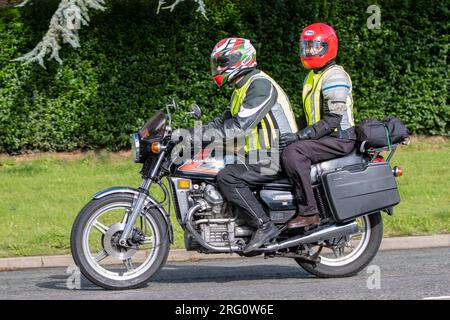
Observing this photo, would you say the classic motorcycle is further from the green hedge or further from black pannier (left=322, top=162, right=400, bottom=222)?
the green hedge

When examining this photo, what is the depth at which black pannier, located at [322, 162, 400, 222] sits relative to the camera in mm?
8125

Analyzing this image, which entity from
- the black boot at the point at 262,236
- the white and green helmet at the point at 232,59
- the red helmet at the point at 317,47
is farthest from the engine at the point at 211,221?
the red helmet at the point at 317,47

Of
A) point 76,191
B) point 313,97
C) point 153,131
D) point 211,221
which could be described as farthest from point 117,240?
point 76,191

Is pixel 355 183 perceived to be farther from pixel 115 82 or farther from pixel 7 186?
pixel 115 82

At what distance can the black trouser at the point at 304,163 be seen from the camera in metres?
7.98

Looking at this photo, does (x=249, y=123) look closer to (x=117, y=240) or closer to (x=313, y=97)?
(x=313, y=97)

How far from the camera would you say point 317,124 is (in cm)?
809

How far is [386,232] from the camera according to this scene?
1095 cm

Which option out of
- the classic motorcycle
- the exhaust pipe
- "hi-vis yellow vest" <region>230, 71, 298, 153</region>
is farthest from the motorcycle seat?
the exhaust pipe

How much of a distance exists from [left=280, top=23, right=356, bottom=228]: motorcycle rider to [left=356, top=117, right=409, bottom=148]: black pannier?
4.6 inches

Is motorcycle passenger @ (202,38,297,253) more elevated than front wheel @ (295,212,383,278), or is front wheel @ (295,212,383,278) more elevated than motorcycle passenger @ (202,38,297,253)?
motorcycle passenger @ (202,38,297,253)

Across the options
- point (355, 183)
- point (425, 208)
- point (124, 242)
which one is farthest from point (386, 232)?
point (124, 242)

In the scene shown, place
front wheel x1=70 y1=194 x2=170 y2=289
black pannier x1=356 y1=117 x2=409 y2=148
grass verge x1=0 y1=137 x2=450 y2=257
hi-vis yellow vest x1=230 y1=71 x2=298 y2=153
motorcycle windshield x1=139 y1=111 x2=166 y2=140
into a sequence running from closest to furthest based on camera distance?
front wheel x1=70 y1=194 x2=170 y2=289
motorcycle windshield x1=139 y1=111 x2=166 y2=140
hi-vis yellow vest x1=230 y1=71 x2=298 y2=153
black pannier x1=356 y1=117 x2=409 y2=148
grass verge x1=0 y1=137 x2=450 y2=257

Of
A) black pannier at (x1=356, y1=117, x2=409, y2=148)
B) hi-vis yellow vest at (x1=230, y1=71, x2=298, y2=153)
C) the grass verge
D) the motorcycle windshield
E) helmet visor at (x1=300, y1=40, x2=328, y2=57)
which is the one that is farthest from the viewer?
the grass verge
